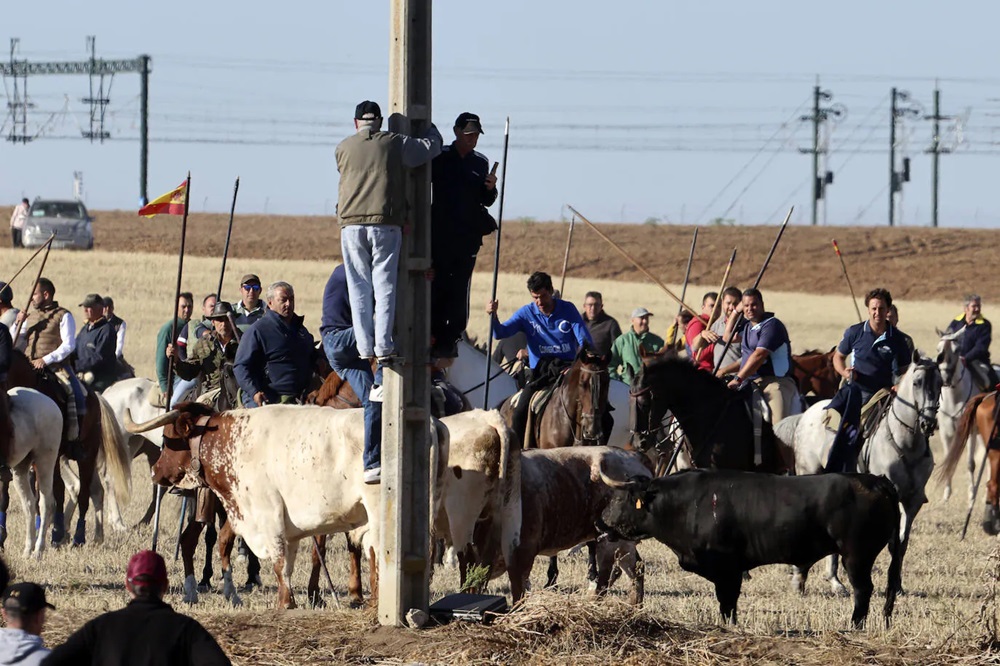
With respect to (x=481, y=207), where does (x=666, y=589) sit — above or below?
below

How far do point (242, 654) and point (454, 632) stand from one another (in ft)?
3.84

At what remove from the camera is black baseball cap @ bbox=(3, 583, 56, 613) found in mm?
7055

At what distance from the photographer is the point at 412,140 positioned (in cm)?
981

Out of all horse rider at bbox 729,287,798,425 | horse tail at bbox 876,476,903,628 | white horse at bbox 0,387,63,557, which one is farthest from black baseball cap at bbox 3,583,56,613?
horse rider at bbox 729,287,798,425

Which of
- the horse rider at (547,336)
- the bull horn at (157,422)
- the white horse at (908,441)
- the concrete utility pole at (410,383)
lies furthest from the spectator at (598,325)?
the concrete utility pole at (410,383)

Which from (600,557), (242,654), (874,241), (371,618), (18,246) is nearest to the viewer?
(242,654)

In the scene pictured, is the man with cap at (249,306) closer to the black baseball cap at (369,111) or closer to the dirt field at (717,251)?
the black baseball cap at (369,111)

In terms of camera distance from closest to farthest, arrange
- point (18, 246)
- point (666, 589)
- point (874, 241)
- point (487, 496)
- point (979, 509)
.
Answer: point (487, 496), point (666, 589), point (979, 509), point (18, 246), point (874, 241)

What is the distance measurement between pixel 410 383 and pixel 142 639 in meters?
3.72

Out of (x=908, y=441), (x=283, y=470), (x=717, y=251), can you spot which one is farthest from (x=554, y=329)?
(x=717, y=251)

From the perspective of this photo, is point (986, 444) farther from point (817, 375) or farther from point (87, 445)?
point (87, 445)

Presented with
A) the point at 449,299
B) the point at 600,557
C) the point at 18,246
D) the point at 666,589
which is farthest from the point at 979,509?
the point at 18,246

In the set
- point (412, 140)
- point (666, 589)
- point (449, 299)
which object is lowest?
point (666, 589)

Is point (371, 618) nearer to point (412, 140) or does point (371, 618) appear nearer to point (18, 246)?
point (412, 140)
